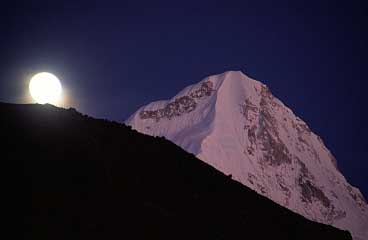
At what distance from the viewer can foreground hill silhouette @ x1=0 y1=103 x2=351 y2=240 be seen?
73.0 ft

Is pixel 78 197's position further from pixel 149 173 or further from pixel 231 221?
pixel 231 221

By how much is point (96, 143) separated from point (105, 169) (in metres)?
3.32

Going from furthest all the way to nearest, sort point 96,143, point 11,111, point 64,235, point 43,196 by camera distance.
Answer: point 11,111 → point 96,143 → point 43,196 → point 64,235

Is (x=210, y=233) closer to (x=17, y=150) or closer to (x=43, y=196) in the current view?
(x=43, y=196)

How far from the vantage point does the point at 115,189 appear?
2566 cm

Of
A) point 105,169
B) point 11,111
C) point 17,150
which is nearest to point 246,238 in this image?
point 105,169

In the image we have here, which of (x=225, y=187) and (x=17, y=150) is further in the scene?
(x=225, y=187)

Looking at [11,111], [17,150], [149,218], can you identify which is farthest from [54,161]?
[11,111]

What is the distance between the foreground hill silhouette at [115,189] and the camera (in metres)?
22.3

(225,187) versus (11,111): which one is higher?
(11,111)

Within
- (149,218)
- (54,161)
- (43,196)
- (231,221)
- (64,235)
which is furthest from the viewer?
(231,221)

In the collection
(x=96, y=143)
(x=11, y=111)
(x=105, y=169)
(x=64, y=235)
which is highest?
(x=11, y=111)

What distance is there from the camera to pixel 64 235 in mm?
20531

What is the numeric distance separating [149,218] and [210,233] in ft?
11.0
